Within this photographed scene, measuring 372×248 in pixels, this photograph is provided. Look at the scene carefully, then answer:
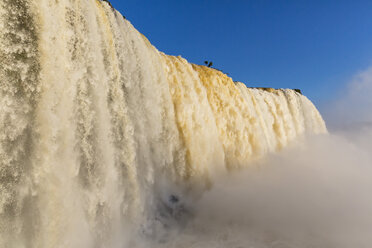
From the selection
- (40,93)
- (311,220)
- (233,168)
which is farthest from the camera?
(233,168)

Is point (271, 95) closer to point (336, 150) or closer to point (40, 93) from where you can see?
point (336, 150)

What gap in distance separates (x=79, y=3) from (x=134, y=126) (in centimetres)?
164

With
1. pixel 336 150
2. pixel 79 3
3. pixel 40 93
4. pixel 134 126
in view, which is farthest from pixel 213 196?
pixel 336 150

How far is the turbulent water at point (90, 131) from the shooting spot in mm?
2020

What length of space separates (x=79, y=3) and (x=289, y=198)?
4258 millimetres

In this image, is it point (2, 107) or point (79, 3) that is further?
point (79, 3)

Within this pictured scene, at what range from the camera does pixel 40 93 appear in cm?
216

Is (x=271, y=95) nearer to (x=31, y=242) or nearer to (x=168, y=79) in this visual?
(x=168, y=79)

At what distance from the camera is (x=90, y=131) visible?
2.63 metres

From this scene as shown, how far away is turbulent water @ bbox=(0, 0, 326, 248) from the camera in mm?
2020

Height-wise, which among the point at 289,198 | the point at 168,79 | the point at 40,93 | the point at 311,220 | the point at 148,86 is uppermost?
the point at 168,79

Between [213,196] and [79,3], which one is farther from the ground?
[79,3]

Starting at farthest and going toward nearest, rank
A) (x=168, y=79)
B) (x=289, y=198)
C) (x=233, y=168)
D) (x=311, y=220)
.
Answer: (x=233, y=168) < (x=168, y=79) < (x=289, y=198) < (x=311, y=220)

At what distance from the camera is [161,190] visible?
3.72 m
